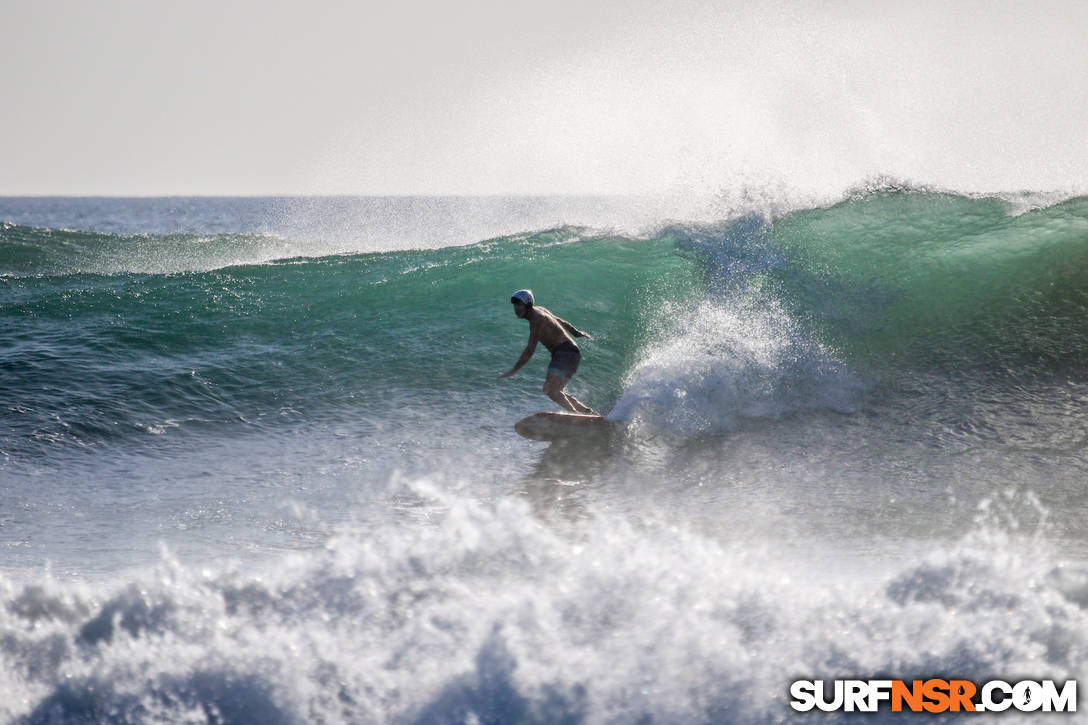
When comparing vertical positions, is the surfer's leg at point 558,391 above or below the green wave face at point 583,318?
below

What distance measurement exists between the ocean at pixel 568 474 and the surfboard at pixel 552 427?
0.56ft

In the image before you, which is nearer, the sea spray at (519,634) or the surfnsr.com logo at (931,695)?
the surfnsr.com logo at (931,695)

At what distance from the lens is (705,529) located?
17.6ft

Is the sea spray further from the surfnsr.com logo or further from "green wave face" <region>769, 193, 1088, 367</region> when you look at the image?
"green wave face" <region>769, 193, 1088, 367</region>

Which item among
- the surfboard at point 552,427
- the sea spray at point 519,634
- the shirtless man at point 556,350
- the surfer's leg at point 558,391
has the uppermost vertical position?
the shirtless man at point 556,350

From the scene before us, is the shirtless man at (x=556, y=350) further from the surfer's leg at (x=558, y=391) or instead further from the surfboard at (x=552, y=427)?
the surfboard at (x=552, y=427)

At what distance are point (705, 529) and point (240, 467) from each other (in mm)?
4001

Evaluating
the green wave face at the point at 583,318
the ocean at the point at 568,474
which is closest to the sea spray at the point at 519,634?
the ocean at the point at 568,474

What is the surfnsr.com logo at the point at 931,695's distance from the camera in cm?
317

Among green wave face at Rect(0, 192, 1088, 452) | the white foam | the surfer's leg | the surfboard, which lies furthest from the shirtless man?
green wave face at Rect(0, 192, 1088, 452)

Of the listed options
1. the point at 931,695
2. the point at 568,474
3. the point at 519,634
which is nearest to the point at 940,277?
the point at 568,474

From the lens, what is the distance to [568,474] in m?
6.73

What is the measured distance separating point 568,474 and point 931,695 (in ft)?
12.2

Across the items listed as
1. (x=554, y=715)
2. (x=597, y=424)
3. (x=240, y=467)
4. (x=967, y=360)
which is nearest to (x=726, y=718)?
(x=554, y=715)
